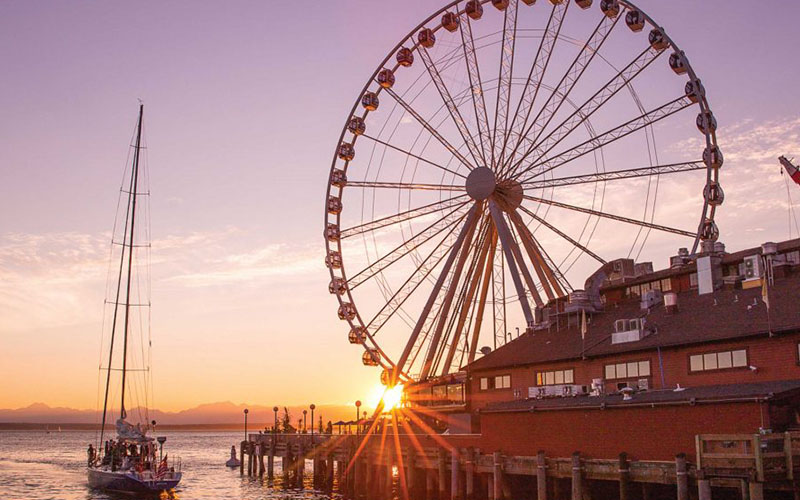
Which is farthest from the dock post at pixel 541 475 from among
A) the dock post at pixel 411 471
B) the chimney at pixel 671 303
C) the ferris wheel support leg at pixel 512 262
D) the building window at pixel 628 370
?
the ferris wheel support leg at pixel 512 262

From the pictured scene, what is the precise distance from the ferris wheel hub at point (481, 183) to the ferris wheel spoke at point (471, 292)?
270 cm

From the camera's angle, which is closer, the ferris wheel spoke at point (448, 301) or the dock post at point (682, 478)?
the dock post at point (682, 478)

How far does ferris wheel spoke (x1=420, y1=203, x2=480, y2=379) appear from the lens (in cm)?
5922

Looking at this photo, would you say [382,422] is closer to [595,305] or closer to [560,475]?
[595,305]

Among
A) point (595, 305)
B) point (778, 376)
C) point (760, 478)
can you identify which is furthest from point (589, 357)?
point (760, 478)

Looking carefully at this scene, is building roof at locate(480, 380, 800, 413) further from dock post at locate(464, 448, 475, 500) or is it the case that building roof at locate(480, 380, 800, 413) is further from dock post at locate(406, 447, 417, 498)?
dock post at locate(406, 447, 417, 498)

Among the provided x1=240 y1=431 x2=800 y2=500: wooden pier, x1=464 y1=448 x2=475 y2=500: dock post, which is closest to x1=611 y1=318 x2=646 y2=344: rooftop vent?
x1=240 y1=431 x2=800 y2=500: wooden pier

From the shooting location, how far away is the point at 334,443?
64.1 metres

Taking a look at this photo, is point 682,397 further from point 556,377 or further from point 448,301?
point 448,301

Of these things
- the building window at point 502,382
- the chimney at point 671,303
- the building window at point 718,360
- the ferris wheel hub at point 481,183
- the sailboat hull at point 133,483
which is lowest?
the sailboat hull at point 133,483

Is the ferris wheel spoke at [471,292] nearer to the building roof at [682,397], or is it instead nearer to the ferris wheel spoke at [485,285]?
the ferris wheel spoke at [485,285]

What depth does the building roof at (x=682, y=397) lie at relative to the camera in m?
32.5

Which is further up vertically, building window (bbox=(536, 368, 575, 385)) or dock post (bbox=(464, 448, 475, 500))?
building window (bbox=(536, 368, 575, 385))

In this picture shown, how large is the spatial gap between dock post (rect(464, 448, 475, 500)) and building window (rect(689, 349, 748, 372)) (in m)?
12.4
